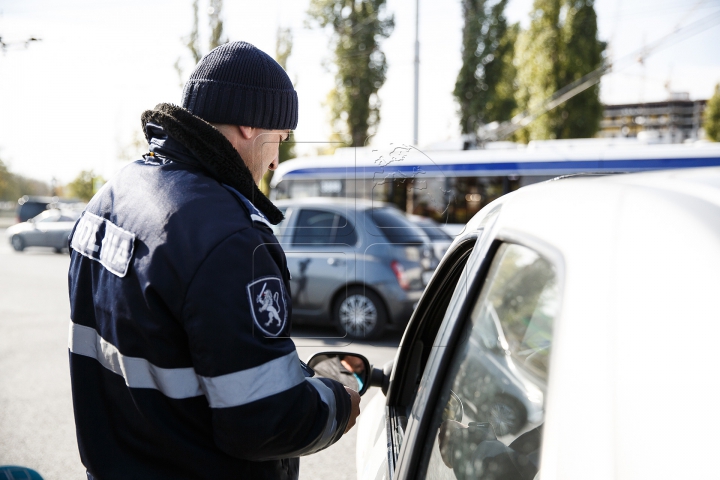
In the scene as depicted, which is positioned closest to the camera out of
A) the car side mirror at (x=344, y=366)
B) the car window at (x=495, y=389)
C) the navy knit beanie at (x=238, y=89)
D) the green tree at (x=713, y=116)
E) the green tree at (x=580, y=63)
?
the car window at (x=495, y=389)

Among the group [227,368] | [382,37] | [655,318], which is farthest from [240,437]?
[382,37]

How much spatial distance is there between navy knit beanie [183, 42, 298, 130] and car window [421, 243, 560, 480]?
29.9 inches

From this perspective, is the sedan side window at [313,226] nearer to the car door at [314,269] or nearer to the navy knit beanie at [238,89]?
the car door at [314,269]

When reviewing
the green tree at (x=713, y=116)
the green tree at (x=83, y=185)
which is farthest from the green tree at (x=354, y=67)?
the green tree at (x=83, y=185)

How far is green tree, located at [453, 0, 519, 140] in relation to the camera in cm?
2252

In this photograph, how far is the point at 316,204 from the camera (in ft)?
22.1

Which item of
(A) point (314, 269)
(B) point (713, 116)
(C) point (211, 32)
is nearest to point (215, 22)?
(C) point (211, 32)

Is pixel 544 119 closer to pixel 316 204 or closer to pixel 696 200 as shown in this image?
pixel 316 204

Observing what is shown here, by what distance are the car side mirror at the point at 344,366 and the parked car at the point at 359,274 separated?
14.2ft

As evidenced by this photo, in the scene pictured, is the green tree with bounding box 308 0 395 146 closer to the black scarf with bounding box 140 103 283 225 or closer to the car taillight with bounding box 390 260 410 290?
the car taillight with bounding box 390 260 410 290

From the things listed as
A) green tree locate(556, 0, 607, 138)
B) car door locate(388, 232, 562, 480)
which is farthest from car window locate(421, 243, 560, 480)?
green tree locate(556, 0, 607, 138)

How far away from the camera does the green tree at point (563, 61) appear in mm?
21500

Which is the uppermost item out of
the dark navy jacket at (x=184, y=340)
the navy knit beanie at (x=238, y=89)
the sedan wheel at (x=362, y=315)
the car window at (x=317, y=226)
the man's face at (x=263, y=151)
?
the navy knit beanie at (x=238, y=89)

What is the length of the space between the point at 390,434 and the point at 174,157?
103 cm
